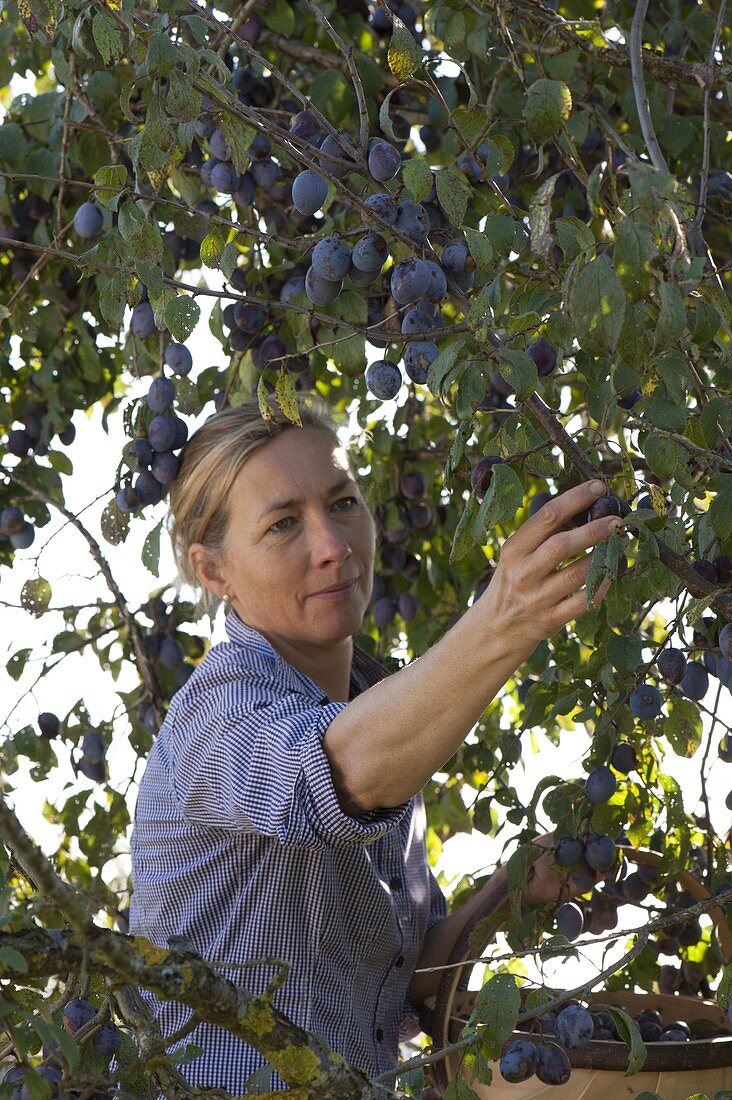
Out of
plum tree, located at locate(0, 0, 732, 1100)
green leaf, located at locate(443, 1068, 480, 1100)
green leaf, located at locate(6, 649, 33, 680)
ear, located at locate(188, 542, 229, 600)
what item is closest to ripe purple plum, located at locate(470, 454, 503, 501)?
plum tree, located at locate(0, 0, 732, 1100)

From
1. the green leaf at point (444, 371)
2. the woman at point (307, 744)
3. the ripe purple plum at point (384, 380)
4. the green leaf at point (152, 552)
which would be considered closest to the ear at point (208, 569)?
the woman at point (307, 744)

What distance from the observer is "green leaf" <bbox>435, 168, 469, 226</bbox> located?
1.21 meters

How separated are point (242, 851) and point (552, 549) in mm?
798

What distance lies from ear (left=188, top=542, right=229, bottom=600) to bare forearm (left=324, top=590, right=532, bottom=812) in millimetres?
739

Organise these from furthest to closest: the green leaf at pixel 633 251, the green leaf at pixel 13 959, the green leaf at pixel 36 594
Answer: the green leaf at pixel 36 594 → the green leaf at pixel 633 251 → the green leaf at pixel 13 959

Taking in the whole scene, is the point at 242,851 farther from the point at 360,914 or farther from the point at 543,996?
the point at 543,996

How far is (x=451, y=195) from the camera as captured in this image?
1.21m

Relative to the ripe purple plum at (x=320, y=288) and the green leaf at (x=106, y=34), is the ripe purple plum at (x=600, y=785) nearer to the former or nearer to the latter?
the ripe purple plum at (x=320, y=288)

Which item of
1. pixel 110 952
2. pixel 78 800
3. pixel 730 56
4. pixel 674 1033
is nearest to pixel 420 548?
pixel 78 800

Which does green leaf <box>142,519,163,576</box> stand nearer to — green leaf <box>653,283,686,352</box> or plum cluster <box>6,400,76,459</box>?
plum cluster <box>6,400,76,459</box>

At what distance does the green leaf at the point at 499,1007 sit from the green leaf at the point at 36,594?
52.3 inches

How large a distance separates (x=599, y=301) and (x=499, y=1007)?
0.60m

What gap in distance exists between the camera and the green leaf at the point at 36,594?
7.45 feet

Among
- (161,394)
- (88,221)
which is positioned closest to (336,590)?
(161,394)
